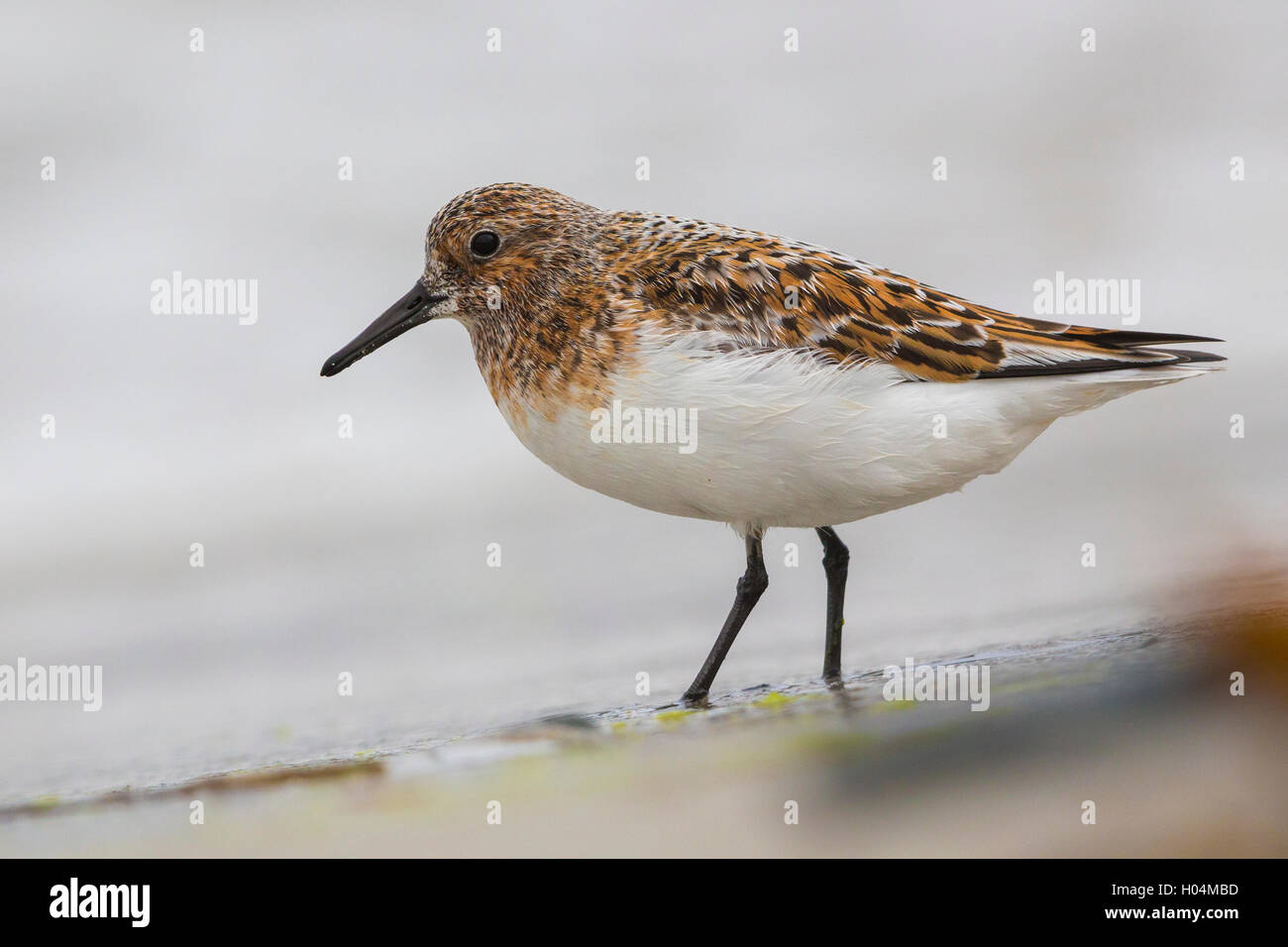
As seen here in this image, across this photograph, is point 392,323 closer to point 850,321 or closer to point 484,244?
point 484,244

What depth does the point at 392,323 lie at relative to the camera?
5.21 meters

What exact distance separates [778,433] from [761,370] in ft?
0.68

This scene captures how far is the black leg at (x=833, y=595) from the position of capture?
205 inches

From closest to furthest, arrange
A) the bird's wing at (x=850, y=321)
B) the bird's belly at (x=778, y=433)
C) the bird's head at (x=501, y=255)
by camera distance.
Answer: the bird's belly at (x=778, y=433), the bird's wing at (x=850, y=321), the bird's head at (x=501, y=255)

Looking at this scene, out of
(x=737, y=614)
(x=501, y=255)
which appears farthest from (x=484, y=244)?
(x=737, y=614)

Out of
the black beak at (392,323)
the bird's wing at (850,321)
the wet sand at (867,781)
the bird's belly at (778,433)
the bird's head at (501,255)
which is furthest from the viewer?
the black beak at (392,323)

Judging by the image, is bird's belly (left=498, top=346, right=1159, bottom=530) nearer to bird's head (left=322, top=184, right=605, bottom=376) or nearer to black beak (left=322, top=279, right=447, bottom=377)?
bird's head (left=322, top=184, right=605, bottom=376)

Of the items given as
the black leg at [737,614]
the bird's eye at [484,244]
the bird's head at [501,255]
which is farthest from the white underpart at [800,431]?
the bird's eye at [484,244]

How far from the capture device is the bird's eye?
16.5 feet

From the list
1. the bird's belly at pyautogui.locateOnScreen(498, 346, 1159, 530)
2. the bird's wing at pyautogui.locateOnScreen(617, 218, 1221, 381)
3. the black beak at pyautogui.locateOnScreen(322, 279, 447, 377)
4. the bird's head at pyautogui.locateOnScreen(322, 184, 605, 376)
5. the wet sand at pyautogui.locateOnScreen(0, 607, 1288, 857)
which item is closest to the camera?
the wet sand at pyautogui.locateOnScreen(0, 607, 1288, 857)

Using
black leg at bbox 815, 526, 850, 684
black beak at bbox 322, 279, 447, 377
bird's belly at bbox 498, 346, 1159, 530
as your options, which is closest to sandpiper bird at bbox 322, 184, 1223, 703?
bird's belly at bbox 498, 346, 1159, 530

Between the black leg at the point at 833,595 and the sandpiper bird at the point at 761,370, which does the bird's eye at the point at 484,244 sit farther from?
the black leg at the point at 833,595

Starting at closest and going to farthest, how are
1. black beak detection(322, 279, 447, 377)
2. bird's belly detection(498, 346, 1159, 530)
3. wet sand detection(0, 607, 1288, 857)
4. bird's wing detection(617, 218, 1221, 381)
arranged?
1. wet sand detection(0, 607, 1288, 857)
2. bird's belly detection(498, 346, 1159, 530)
3. bird's wing detection(617, 218, 1221, 381)
4. black beak detection(322, 279, 447, 377)

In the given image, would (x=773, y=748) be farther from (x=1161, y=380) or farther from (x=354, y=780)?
(x=1161, y=380)
